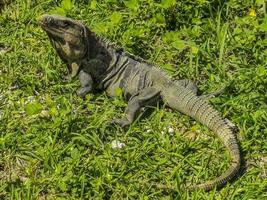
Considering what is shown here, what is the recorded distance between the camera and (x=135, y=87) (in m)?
6.05

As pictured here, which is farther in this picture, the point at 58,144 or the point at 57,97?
the point at 57,97

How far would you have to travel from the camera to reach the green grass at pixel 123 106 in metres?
5.16

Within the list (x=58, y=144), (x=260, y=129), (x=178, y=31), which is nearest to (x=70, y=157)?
(x=58, y=144)

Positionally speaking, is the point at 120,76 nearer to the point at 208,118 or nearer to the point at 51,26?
the point at 51,26

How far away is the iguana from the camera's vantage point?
5.75 meters

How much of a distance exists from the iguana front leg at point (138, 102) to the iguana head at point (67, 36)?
641 mm

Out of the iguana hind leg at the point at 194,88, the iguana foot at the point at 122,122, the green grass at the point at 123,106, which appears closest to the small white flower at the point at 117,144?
Result: the green grass at the point at 123,106

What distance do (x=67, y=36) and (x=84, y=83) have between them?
461 mm

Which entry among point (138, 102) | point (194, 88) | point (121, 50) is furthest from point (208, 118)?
point (121, 50)

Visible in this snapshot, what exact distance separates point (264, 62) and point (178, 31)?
1004 millimetres

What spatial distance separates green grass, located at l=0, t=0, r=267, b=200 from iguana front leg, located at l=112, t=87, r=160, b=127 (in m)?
0.08

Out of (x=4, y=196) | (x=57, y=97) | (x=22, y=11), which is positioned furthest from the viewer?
(x=22, y=11)

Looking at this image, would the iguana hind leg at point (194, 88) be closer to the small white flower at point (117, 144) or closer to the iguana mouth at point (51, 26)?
the small white flower at point (117, 144)

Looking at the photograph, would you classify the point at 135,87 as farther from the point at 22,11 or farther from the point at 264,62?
the point at 22,11
